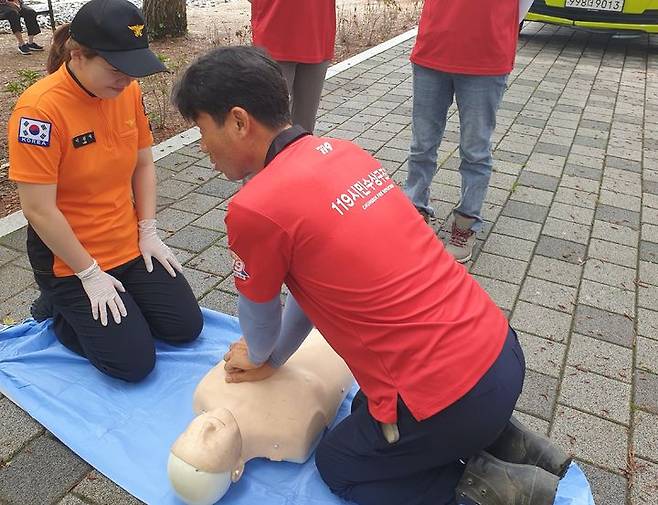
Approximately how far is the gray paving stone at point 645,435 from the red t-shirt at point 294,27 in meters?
2.58

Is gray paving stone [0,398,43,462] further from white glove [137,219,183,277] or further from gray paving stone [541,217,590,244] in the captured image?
gray paving stone [541,217,590,244]

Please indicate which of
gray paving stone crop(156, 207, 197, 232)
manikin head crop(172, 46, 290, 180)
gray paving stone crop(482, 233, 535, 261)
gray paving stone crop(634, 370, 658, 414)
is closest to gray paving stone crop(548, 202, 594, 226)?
gray paving stone crop(482, 233, 535, 261)

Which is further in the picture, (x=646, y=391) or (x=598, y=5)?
(x=598, y=5)

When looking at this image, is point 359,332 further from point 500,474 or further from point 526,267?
point 526,267

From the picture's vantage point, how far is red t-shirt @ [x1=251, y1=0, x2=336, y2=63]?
354 cm

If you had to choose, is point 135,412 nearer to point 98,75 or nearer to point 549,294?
point 98,75

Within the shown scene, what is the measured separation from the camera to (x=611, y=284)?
3.18 m

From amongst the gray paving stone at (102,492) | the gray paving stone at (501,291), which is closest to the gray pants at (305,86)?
the gray paving stone at (501,291)

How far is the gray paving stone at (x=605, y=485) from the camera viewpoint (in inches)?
78.0

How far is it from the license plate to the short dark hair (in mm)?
7292

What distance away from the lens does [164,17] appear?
7777 millimetres

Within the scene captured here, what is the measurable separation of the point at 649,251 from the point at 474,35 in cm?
163

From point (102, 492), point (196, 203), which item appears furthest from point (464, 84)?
point (102, 492)

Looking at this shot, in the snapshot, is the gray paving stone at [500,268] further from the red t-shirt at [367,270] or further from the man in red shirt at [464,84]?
the red t-shirt at [367,270]
